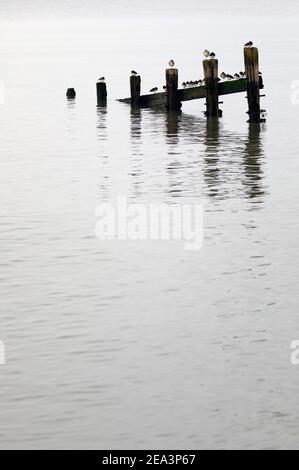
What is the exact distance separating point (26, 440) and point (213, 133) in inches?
961

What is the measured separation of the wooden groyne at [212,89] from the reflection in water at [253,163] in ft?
3.18

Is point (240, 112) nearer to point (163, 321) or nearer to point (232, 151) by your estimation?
point (232, 151)

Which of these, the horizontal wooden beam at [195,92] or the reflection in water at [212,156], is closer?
the reflection in water at [212,156]

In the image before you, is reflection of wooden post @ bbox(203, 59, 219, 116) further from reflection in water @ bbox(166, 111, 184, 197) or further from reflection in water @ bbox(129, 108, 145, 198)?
reflection in water @ bbox(129, 108, 145, 198)

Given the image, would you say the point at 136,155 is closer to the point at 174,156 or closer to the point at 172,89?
the point at 174,156

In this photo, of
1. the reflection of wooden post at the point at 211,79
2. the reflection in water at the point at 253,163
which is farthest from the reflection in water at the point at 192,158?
the reflection of wooden post at the point at 211,79

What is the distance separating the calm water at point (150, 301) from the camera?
12.9 m

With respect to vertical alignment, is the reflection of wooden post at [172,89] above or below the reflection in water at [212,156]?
above

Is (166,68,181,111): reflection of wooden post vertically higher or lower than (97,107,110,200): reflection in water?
higher

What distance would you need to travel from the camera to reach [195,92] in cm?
3834

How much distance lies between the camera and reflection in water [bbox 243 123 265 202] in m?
25.6

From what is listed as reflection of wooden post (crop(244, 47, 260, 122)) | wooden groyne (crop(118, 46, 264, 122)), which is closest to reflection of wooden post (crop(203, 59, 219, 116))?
wooden groyne (crop(118, 46, 264, 122))

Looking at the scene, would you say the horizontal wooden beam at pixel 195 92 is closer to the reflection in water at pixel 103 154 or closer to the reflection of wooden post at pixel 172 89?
the reflection of wooden post at pixel 172 89

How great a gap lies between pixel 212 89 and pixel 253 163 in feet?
23.4
